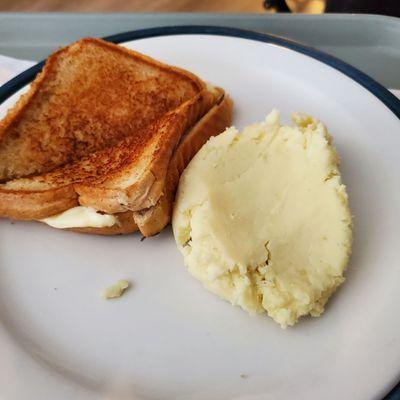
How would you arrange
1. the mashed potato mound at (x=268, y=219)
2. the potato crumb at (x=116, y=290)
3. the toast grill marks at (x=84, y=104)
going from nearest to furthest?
the mashed potato mound at (x=268, y=219), the potato crumb at (x=116, y=290), the toast grill marks at (x=84, y=104)

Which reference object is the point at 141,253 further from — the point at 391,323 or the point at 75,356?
the point at 391,323

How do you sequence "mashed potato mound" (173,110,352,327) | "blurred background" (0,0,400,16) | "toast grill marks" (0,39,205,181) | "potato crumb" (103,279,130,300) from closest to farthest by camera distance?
1. "mashed potato mound" (173,110,352,327)
2. "potato crumb" (103,279,130,300)
3. "toast grill marks" (0,39,205,181)
4. "blurred background" (0,0,400,16)

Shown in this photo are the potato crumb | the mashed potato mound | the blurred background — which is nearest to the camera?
the mashed potato mound

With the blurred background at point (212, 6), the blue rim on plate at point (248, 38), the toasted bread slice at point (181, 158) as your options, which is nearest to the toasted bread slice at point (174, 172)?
the toasted bread slice at point (181, 158)

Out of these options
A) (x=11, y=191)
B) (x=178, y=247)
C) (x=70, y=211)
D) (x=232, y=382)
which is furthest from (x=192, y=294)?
(x=11, y=191)

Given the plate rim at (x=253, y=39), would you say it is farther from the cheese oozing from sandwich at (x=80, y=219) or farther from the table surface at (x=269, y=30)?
the cheese oozing from sandwich at (x=80, y=219)

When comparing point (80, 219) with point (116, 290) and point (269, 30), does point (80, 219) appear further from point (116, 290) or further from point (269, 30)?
point (269, 30)

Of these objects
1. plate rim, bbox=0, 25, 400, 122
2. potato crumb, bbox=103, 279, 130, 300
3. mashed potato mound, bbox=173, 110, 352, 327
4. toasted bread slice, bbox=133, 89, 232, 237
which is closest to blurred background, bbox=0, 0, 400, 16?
plate rim, bbox=0, 25, 400, 122

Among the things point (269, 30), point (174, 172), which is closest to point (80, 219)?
point (174, 172)

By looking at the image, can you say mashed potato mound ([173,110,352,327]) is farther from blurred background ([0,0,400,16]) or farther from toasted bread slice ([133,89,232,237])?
blurred background ([0,0,400,16])
